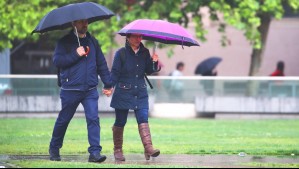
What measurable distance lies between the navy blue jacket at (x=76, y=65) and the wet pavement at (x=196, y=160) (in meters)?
0.99

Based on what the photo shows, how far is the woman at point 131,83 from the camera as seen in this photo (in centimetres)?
1369

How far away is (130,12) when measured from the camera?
28.5m

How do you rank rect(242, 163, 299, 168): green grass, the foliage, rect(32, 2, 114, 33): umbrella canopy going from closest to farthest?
rect(242, 163, 299, 168): green grass < rect(32, 2, 114, 33): umbrella canopy < the foliage

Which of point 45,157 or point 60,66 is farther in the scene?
point 45,157

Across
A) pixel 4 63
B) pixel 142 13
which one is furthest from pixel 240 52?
pixel 142 13

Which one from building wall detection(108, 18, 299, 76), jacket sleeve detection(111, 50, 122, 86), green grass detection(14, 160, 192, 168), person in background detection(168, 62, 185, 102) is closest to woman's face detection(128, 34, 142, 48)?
jacket sleeve detection(111, 50, 122, 86)

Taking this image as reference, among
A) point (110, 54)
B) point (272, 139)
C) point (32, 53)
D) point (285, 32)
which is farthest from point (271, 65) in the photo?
point (272, 139)

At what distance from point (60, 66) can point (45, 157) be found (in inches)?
57.8

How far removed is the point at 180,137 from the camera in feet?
63.1

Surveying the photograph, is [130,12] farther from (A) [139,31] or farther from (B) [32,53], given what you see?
(A) [139,31]

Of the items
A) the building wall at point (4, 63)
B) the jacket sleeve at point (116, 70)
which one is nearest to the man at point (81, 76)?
the jacket sleeve at point (116, 70)

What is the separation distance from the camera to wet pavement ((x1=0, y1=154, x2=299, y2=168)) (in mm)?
12642

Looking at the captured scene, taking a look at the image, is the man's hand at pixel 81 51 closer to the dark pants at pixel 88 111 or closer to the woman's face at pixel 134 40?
the dark pants at pixel 88 111

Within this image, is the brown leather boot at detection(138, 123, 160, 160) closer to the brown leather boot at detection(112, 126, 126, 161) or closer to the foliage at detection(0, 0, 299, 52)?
the brown leather boot at detection(112, 126, 126, 161)
